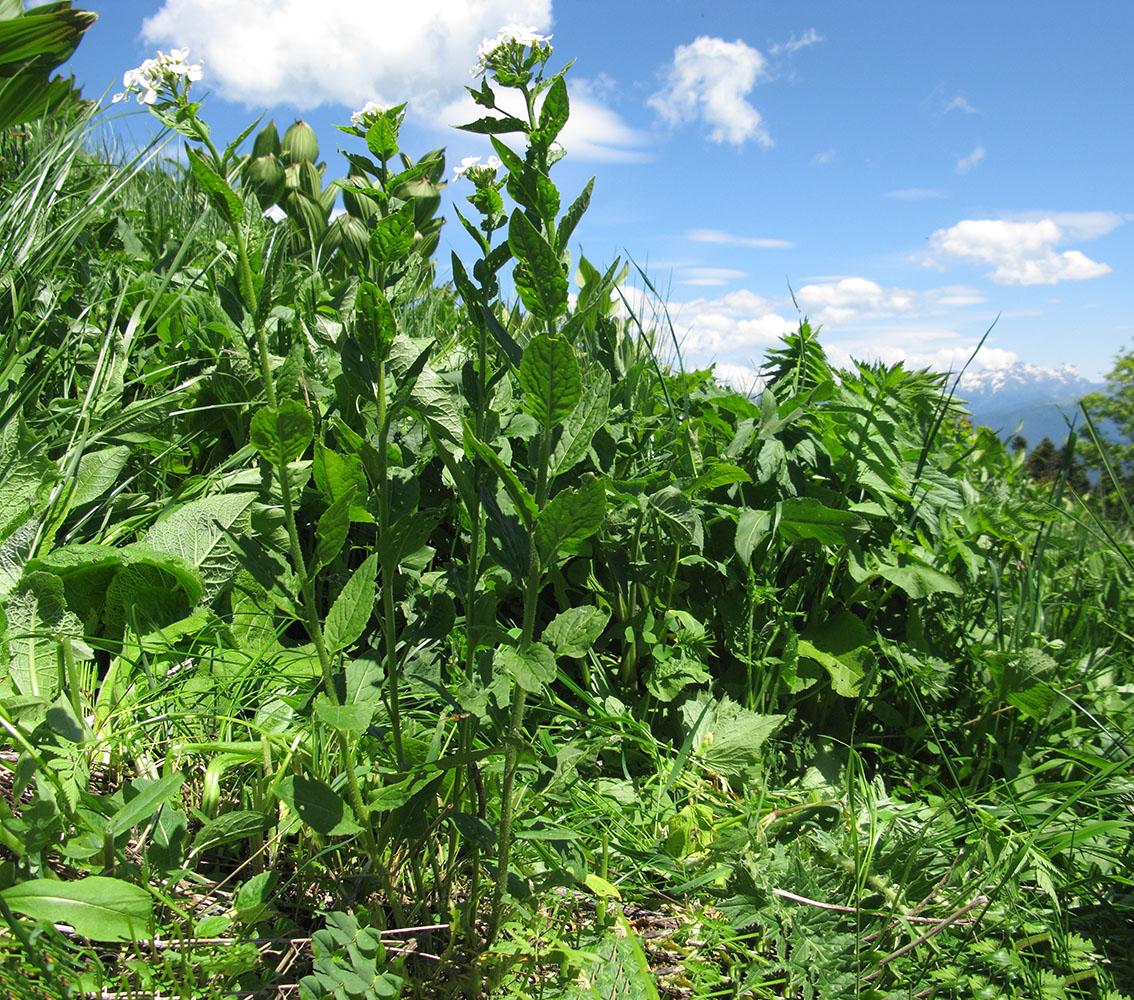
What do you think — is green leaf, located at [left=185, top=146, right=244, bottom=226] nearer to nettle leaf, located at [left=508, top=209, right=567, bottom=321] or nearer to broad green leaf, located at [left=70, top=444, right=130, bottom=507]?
nettle leaf, located at [left=508, top=209, right=567, bottom=321]

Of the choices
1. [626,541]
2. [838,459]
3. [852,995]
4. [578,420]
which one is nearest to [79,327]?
[626,541]

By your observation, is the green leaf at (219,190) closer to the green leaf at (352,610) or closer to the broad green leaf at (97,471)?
the green leaf at (352,610)

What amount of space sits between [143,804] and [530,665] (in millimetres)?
529

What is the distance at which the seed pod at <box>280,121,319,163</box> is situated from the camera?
3.40 meters

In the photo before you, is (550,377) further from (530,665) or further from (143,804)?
(143,804)

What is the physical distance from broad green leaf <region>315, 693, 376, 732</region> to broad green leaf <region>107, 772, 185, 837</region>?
28cm

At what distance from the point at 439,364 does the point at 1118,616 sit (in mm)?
2123

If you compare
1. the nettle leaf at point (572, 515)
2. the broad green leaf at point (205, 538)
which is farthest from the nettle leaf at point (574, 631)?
the broad green leaf at point (205, 538)

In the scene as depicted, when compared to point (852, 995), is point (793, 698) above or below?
above

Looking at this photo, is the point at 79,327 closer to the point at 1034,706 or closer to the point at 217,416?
the point at 217,416

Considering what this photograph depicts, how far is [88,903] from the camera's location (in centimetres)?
88

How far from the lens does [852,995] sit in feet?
3.55

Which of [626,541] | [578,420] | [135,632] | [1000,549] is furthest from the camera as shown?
[1000,549]

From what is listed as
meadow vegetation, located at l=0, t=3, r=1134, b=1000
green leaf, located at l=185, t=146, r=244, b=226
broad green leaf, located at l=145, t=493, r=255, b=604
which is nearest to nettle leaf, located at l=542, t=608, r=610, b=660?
meadow vegetation, located at l=0, t=3, r=1134, b=1000
